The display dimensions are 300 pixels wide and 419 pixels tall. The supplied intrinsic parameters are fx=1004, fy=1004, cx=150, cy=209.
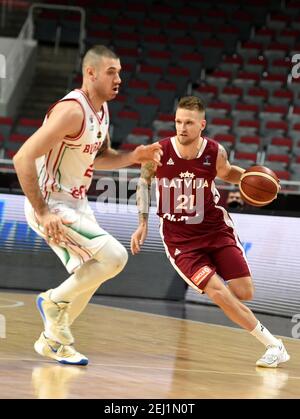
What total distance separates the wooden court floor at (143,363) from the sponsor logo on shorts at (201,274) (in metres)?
0.59

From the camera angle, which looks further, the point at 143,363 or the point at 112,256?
the point at 143,363

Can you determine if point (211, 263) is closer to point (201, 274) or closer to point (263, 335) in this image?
point (201, 274)

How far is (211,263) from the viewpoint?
733 centimetres

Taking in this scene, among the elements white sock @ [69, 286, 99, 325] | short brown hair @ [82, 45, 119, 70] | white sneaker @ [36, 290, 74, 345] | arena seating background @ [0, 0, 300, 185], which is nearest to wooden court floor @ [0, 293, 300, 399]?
white sneaker @ [36, 290, 74, 345]

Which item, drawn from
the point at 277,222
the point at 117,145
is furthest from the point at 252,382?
the point at 117,145

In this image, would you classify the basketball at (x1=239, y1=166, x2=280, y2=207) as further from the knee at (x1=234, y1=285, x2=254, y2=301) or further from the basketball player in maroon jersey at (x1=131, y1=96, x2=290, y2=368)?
the knee at (x1=234, y1=285, x2=254, y2=301)

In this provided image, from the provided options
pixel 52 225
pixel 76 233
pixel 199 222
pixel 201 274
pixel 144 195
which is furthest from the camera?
pixel 144 195

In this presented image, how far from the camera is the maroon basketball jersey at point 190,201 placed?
7363 millimetres

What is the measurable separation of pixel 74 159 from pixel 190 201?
4.31 feet

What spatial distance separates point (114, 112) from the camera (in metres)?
19.2

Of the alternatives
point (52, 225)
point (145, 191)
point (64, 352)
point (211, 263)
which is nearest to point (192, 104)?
point (145, 191)

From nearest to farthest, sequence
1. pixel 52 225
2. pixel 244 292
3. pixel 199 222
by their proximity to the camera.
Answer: pixel 52 225, pixel 244 292, pixel 199 222

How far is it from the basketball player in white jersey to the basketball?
3.76 ft

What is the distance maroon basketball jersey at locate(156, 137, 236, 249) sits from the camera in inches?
290
